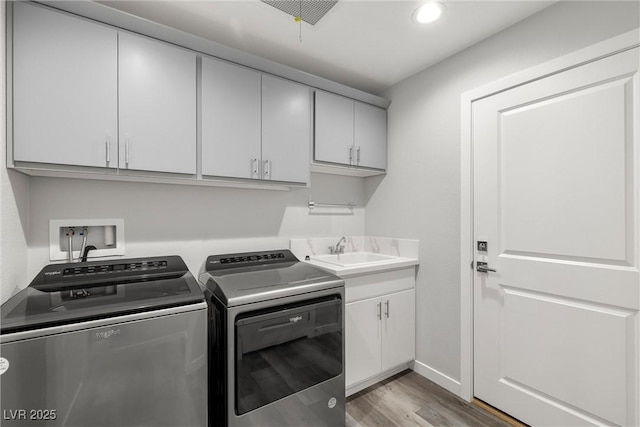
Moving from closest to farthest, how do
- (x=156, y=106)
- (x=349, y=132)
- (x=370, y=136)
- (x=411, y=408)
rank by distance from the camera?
1. (x=156, y=106)
2. (x=411, y=408)
3. (x=349, y=132)
4. (x=370, y=136)

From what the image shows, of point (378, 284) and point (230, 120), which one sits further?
point (378, 284)

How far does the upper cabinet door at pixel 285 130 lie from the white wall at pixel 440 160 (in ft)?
2.92

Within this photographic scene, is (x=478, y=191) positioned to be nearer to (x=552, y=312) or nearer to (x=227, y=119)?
(x=552, y=312)

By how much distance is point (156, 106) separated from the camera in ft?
5.21

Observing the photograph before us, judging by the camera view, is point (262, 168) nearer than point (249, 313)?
No

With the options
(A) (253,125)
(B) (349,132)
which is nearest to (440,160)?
(B) (349,132)

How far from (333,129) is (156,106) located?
4.07 ft

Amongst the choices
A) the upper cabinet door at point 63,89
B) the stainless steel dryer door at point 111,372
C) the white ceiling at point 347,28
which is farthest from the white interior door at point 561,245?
the upper cabinet door at point 63,89

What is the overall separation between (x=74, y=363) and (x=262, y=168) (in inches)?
53.0

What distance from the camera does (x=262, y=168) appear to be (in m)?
1.95

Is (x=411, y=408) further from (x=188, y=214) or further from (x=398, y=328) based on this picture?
(x=188, y=214)

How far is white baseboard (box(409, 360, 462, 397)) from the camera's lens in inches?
80.5

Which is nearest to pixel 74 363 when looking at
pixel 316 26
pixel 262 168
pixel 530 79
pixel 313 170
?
pixel 262 168

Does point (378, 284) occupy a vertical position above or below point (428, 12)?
below
